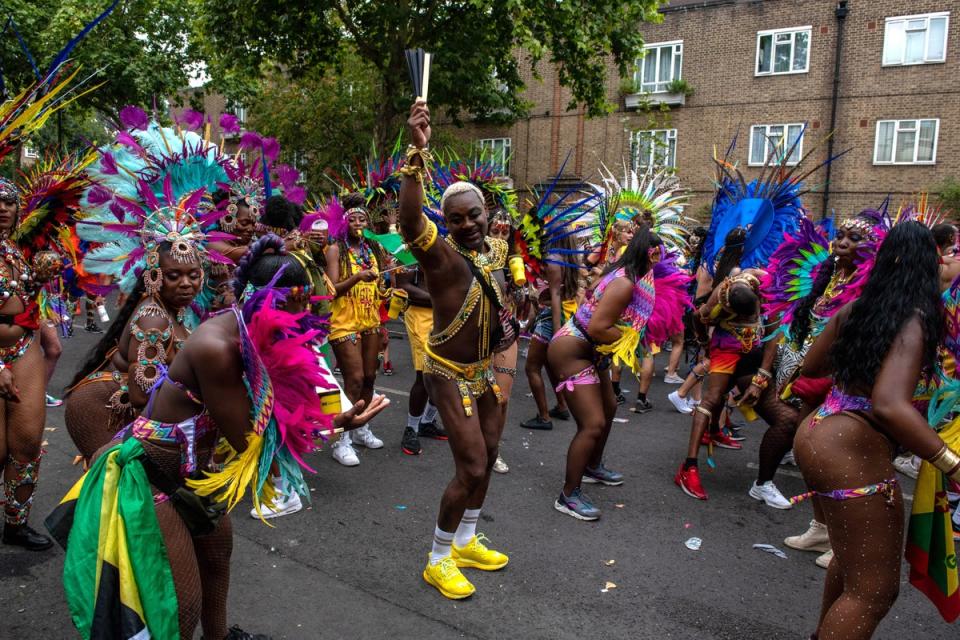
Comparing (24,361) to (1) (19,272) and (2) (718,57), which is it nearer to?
(1) (19,272)

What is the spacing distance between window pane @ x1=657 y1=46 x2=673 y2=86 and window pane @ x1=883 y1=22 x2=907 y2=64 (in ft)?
18.7

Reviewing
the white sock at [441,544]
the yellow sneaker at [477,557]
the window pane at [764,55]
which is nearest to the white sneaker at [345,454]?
the yellow sneaker at [477,557]

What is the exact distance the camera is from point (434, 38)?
14.1m

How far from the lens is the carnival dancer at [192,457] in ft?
7.27

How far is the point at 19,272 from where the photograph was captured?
3760 millimetres

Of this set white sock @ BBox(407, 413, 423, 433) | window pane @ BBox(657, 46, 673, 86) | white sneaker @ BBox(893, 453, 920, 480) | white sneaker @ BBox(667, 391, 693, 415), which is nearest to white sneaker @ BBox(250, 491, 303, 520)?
white sock @ BBox(407, 413, 423, 433)

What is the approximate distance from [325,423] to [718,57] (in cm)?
2073

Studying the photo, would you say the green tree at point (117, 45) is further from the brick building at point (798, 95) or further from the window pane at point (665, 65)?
the window pane at point (665, 65)

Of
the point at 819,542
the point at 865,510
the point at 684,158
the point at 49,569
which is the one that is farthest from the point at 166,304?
the point at 684,158

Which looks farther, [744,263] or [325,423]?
[744,263]

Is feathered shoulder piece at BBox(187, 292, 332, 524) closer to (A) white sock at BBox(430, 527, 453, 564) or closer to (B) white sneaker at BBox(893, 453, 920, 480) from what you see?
(A) white sock at BBox(430, 527, 453, 564)

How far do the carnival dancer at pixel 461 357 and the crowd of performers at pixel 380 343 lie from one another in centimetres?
1

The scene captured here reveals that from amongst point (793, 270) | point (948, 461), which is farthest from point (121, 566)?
point (793, 270)

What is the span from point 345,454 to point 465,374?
86.6 inches
